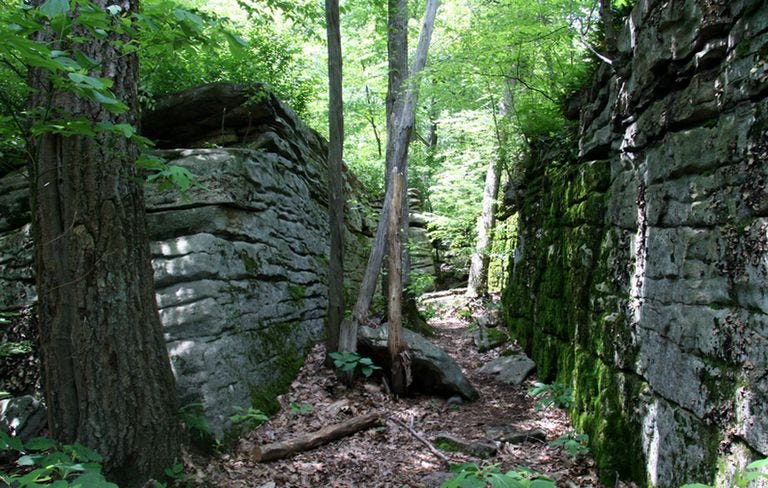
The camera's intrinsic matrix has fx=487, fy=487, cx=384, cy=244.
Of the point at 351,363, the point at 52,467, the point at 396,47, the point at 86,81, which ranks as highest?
the point at 396,47

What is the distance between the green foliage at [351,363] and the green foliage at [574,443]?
2.46 m

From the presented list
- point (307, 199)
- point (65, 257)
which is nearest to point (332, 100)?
→ point (307, 199)

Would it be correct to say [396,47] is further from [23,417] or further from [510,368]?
[23,417]

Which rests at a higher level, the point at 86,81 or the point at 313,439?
the point at 86,81

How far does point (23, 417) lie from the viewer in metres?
4.12

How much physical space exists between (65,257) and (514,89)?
29.1ft

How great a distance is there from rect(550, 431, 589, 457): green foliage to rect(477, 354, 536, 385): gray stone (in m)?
2.07

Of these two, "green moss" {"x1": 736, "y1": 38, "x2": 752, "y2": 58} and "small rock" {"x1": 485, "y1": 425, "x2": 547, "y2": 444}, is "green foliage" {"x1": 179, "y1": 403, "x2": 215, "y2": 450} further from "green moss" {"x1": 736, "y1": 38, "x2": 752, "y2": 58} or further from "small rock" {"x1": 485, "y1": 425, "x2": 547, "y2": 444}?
"green moss" {"x1": 736, "y1": 38, "x2": 752, "y2": 58}

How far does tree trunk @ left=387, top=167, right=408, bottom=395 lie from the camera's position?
6371mm

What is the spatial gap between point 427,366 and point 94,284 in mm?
4218

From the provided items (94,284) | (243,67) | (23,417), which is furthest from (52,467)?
(243,67)

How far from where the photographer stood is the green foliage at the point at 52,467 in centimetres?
186

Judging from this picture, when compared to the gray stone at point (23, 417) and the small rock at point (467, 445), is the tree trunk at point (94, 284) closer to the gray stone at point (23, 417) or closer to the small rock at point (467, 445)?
the gray stone at point (23, 417)

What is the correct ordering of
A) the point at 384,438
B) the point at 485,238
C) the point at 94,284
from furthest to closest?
the point at 485,238 < the point at 384,438 < the point at 94,284
